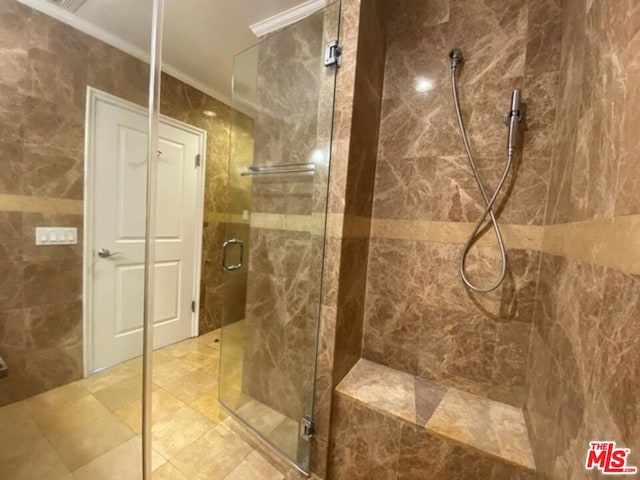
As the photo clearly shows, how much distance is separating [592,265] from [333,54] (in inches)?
51.4

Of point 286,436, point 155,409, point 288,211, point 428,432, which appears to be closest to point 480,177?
point 288,211

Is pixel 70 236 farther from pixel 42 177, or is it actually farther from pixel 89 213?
pixel 42 177

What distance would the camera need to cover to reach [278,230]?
1.58 meters

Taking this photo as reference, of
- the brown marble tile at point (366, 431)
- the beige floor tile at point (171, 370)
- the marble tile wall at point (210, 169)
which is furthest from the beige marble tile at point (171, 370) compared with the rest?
the brown marble tile at point (366, 431)

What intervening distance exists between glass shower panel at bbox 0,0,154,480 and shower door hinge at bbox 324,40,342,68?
887mm

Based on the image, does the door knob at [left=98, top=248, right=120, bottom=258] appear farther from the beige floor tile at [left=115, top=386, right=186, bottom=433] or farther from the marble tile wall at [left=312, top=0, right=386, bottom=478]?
the marble tile wall at [left=312, top=0, right=386, bottom=478]

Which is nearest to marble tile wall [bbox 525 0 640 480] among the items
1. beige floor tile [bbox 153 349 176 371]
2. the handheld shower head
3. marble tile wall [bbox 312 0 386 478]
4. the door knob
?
the handheld shower head

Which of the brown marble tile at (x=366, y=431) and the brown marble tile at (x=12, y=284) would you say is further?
the brown marble tile at (x=12, y=284)

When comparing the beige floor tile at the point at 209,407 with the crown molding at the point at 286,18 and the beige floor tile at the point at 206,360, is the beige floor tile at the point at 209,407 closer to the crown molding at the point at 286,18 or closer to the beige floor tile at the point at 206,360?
the beige floor tile at the point at 206,360

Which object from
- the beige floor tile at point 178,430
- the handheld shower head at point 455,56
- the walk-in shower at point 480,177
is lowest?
the beige floor tile at point 178,430

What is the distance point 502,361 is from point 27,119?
2910 mm

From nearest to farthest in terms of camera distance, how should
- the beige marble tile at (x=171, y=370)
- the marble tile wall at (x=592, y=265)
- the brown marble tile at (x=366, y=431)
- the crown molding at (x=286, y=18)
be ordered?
the marble tile wall at (x=592, y=265) < the brown marble tile at (x=366, y=431) < the crown molding at (x=286, y=18) < the beige marble tile at (x=171, y=370)

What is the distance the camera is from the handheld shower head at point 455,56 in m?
1.27

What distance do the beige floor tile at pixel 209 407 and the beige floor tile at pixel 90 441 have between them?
433 millimetres
